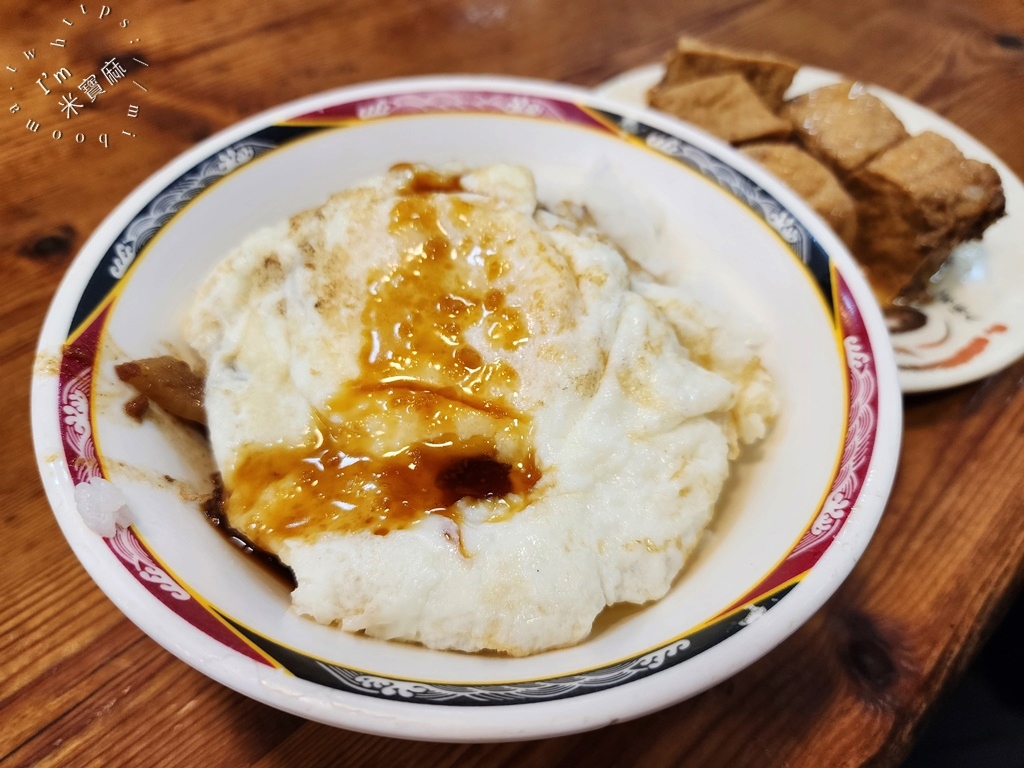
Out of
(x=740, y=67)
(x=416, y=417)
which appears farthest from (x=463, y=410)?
(x=740, y=67)

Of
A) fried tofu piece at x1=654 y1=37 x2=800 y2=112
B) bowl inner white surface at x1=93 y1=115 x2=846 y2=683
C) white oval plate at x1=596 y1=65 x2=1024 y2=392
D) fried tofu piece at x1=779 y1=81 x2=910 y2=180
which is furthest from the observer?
fried tofu piece at x1=654 y1=37 x2=800 y2=112

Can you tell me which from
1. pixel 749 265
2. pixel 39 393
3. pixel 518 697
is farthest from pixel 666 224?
pixel 39 393

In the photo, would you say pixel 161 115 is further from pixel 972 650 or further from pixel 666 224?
pixel 972 650

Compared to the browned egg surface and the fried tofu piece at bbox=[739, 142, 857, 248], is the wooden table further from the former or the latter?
the fried tofu piece at bbox=[739, 142, 857, 248]

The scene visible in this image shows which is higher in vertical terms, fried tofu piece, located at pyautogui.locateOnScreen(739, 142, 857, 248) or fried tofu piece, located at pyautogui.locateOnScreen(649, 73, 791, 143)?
fried tofu piece, located at pyautogui.locateOnScreen(649, 73, 791, 143)

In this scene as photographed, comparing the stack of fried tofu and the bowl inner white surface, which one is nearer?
the bowl inner white surface

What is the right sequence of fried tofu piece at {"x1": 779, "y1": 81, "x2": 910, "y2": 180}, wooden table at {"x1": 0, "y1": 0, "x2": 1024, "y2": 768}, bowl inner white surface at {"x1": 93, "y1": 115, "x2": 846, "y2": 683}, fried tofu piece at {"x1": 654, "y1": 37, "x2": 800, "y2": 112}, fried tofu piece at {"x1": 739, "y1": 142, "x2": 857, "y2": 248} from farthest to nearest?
1. fried tofu piece at {"x1": 654, "y1": 37, "x2": 800, "y2": 112}
2. fried tofu piece at {"x1": 779, "y1": 81, "x2": 910, "y2": 180}
3. fried tofu piece at {"x1": 739, "y1": 142, "x2": 857, "y2": 248}
4. wooden table at {"x1": 0, "y1": 0, "x2": 1024, "y2": 768}
5. bowl inner white surface at {"x1": 93, "y1": 115, "x2": 846, "y2": 683}

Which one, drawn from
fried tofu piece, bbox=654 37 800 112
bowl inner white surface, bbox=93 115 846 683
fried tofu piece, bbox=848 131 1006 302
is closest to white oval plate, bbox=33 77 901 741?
bowl inner white surface, bbox=93 115 846 683

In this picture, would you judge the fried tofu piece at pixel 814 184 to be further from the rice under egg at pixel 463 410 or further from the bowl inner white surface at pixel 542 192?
the rice under egg at pixel 463 410

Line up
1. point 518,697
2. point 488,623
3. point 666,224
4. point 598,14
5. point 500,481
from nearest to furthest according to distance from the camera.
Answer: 1. point 518,697
2. point 488,623
3. point 500,481
4. point 666,224
5. point 598,14
